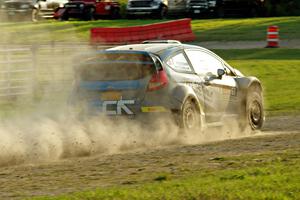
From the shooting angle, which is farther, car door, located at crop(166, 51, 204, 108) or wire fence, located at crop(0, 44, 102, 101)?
wire fence, located at crop(0, 44, 102, 101)

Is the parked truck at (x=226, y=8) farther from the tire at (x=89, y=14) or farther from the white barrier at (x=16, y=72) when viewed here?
the white barrier at (x=16, y=72)

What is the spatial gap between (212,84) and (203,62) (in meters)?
0.41

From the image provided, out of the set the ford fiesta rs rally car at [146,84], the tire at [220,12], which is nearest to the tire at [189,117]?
the ford fiesta rs rally car at [146,84]

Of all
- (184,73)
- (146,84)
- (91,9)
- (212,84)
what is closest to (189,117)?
(184,73)

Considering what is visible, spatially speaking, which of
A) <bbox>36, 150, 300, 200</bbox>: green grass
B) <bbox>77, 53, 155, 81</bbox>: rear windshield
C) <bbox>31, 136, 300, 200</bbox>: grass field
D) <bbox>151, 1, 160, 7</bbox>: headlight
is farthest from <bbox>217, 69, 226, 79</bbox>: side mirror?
<bbox>151, 1, 160, 7</bbox>: headlight

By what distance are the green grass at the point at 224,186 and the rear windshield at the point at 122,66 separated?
12.2 ft

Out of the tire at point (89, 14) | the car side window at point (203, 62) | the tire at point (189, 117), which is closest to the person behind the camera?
the tire at point (189, 117)

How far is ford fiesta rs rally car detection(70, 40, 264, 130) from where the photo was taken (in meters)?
15.3

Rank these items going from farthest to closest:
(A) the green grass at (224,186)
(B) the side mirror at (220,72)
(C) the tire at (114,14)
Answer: (C) the tire at (114,14)
(B) the side mirror at (220,72)
(A) the green grass at (224,186)

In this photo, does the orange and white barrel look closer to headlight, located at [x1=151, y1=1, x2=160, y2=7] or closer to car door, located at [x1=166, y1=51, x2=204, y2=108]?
headlight, located at [x1=151, y1=1, x2=160, y2=7]

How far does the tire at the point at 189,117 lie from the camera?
15.4 metres

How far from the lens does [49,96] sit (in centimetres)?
2508

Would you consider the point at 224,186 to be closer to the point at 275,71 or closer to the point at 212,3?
the point at 275,71

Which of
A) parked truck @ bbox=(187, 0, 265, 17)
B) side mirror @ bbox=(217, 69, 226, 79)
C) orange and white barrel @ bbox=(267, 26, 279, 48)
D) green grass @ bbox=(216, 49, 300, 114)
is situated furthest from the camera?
parked truck @ bbox=(187, 0, 265, 17)
